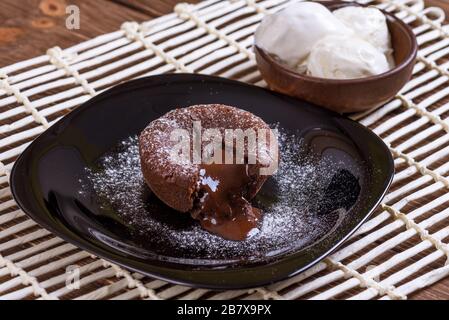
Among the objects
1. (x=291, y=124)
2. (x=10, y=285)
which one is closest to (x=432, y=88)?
(x=291, y=124)

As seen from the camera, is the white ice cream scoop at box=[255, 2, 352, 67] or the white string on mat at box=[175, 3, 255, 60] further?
the white string on mat at box=[175, 3, 255, 60]

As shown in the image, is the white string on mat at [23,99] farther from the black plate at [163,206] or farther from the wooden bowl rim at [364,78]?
the wooden bowl rim at [364,78]

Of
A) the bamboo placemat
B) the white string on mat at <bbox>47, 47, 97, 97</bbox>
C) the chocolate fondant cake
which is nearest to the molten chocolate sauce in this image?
the chocolate fondant cake

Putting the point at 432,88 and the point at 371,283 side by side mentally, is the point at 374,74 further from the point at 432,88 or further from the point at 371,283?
the point at 371,283
